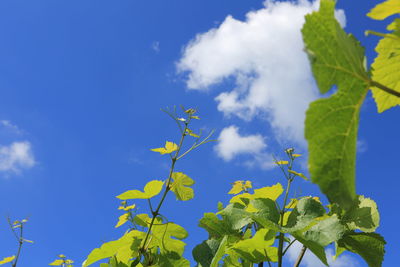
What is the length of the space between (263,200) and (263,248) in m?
0.19

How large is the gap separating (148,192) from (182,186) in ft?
0.57

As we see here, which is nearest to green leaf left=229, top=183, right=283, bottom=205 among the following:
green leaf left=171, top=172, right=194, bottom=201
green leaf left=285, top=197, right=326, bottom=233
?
green leaf left=285, top=197, right=326, bottom=233

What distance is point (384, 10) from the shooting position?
0.73m

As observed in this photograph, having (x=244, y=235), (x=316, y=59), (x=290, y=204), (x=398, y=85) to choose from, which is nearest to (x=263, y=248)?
(x=244, y=235)

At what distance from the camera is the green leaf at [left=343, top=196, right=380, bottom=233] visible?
5.07ft

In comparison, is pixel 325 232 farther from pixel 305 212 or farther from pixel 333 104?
pixel 333 104

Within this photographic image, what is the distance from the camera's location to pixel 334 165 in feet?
2.11

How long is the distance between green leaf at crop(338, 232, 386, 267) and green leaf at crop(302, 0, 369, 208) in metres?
1.09

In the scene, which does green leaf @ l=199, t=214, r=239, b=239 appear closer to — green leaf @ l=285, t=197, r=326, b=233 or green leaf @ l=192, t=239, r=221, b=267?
green leaf @ l=192, t=239, r=221, b=267

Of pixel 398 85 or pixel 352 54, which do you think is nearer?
pixel 352 54

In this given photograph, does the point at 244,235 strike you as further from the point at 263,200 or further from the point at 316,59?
the point at 316,59

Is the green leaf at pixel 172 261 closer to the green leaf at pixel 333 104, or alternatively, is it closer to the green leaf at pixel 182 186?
the green leaf at pixel 182 186

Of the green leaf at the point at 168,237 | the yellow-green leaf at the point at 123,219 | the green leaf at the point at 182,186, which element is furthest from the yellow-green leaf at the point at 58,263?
the green leaf at the point at 182,186

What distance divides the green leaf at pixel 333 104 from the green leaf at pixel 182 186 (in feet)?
4.07
